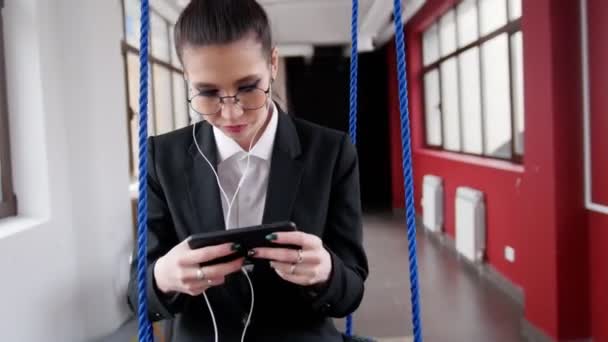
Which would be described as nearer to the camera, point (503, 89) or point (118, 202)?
point (118, 202)

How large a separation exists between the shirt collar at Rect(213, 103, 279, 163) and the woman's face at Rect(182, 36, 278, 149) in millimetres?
75

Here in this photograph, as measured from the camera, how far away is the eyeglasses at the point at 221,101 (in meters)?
1.04

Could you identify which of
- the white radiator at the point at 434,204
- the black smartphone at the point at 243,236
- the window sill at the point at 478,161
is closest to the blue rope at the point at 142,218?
the black smartphone at the point at 243,236

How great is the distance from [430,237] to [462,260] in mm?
1349

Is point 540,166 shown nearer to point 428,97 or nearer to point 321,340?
point 321,340

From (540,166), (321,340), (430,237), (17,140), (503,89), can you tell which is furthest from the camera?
(430,237)

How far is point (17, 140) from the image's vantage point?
293 centimetres

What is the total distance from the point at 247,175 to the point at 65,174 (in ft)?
7.91

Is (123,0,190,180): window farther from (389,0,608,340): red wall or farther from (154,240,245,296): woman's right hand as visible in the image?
(154,240,245,296): woman's right hand

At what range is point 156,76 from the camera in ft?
19.4

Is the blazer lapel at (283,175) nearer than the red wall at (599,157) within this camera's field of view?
Yes

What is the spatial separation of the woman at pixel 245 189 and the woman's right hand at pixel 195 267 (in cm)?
1

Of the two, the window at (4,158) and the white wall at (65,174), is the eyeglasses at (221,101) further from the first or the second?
the window at (4,158)

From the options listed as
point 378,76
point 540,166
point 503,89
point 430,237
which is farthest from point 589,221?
point 378,76
